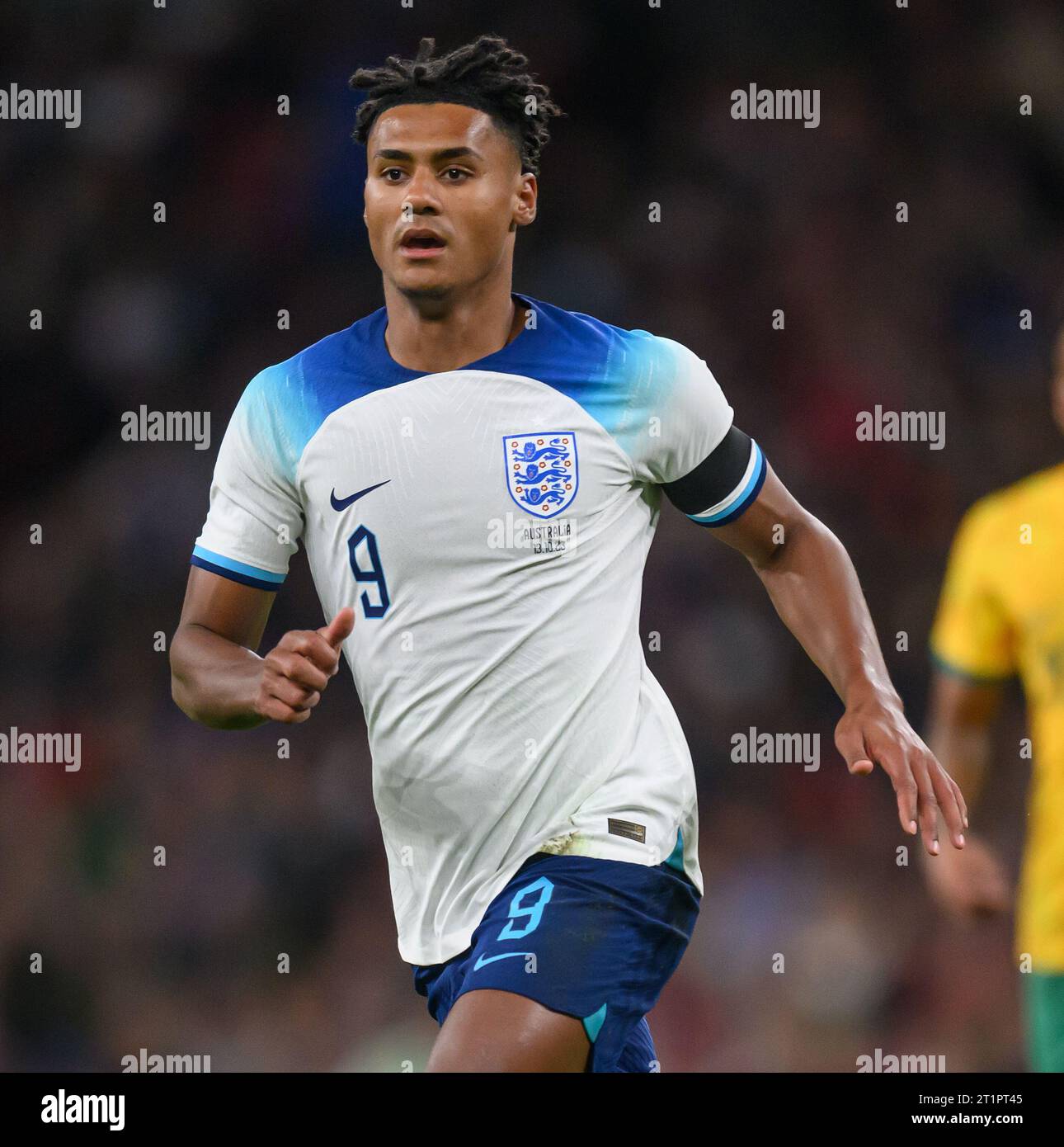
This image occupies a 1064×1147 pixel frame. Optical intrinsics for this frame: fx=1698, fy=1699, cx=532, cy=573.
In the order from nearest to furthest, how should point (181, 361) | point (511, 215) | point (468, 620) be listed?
1. point (468, 620)
2. point (511, 215)
3. point (181, 361)

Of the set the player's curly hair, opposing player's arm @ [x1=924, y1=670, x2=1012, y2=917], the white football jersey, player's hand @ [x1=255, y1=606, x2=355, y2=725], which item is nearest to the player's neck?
the white football jersey

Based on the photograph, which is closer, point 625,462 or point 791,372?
point 625,462

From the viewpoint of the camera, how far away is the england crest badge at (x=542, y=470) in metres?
3.66

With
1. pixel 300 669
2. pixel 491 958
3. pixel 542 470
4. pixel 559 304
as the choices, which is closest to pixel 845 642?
pixel 542 470

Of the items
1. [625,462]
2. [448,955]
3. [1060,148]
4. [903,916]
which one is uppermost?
[1060,148]

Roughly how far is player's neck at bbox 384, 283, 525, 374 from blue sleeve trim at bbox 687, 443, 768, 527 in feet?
2.06

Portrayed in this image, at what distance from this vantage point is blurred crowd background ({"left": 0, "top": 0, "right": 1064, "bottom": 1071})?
270 inches

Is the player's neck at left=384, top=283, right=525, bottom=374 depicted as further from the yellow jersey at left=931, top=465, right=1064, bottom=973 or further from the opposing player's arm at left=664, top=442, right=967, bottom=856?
the yellow jersey at left=931, top=465, right=1064, bottom=973

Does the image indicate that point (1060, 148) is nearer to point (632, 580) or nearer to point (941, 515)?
point (941, 515)

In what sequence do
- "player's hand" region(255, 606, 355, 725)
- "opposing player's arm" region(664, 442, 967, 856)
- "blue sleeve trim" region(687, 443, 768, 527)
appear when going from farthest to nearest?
1. "blue sleeve trim" region(687, 443, 768, 527)
2. "opposing player's arm" region(664, 442, 967, 856)
3. "player's hand" region(255, 606, 355, 725)

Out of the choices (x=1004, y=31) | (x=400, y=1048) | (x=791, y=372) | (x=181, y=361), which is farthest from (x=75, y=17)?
(x=400, y=1048)

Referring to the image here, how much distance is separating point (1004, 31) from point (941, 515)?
7.22ft

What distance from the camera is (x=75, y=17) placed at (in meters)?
7.42

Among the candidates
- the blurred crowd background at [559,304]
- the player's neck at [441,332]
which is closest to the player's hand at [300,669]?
the player's neck at [441,332]
